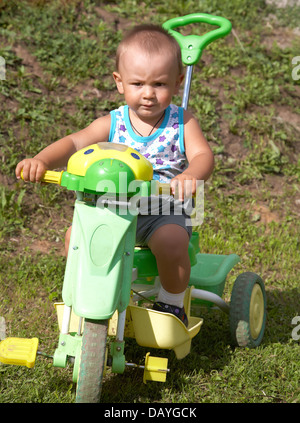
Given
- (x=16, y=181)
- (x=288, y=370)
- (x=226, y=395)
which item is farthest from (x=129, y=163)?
(x=16, y=181)

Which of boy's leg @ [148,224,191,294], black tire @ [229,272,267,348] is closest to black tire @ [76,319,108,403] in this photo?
boy's leg @ [148,224,191,294]

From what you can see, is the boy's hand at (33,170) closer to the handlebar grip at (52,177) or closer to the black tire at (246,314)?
the handlebar grip at (52,177)

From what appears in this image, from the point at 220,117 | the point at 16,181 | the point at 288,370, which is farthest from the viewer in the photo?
the point at 220,117

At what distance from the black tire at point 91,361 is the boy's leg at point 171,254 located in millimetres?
507

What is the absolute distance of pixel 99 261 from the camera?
2162 mm

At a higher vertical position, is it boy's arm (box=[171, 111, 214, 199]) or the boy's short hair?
the boy's short hair


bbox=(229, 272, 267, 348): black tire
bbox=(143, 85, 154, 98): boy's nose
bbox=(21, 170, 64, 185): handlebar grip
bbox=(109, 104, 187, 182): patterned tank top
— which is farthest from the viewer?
bbox=(229, 272, 267, 348): black tire

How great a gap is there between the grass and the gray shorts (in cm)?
64

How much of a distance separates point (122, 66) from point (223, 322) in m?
1.51

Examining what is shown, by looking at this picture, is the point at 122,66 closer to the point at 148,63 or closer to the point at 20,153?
the point at 148,63

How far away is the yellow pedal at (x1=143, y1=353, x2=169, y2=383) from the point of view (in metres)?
2.40

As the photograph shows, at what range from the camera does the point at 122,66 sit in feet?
8.97

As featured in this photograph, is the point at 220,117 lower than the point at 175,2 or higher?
lower

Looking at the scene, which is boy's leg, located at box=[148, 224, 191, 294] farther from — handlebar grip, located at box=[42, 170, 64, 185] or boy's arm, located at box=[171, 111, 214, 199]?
handlebar grip, located at box=[42, 170, 64, 185]
